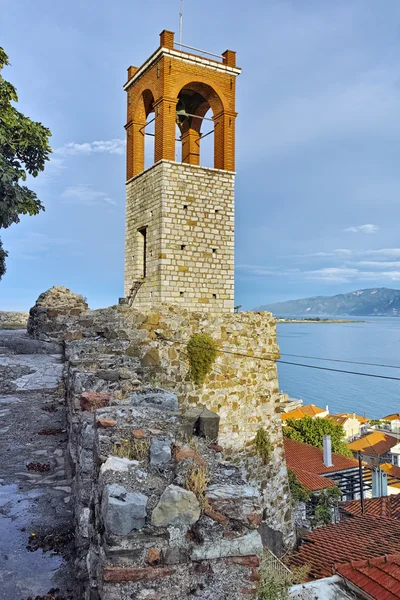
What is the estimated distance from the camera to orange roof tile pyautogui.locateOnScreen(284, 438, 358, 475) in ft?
58.7

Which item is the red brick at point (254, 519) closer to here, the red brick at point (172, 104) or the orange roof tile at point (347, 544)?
the orange roof tile at point (347, 544)

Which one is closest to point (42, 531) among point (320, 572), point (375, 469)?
point (320, 572)

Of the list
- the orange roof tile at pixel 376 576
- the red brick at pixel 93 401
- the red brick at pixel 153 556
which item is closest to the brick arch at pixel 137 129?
the red brick at pixel 93 401

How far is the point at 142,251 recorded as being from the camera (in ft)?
40.0

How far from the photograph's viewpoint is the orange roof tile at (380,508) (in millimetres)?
9719

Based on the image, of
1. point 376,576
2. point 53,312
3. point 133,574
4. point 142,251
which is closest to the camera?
point 133,574

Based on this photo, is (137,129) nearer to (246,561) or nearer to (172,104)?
(172,104)

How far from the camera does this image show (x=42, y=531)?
10.2 feet

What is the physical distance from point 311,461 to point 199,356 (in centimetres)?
1280

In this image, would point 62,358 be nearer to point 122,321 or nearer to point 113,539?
point 122,321

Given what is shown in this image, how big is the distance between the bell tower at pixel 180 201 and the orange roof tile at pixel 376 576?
7064 millimetres

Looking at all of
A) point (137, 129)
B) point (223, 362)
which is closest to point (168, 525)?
point (223, 362)

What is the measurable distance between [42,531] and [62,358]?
6.33 m

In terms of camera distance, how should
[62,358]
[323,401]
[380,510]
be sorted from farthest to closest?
[323,401] < [380,510] < [62,358]
